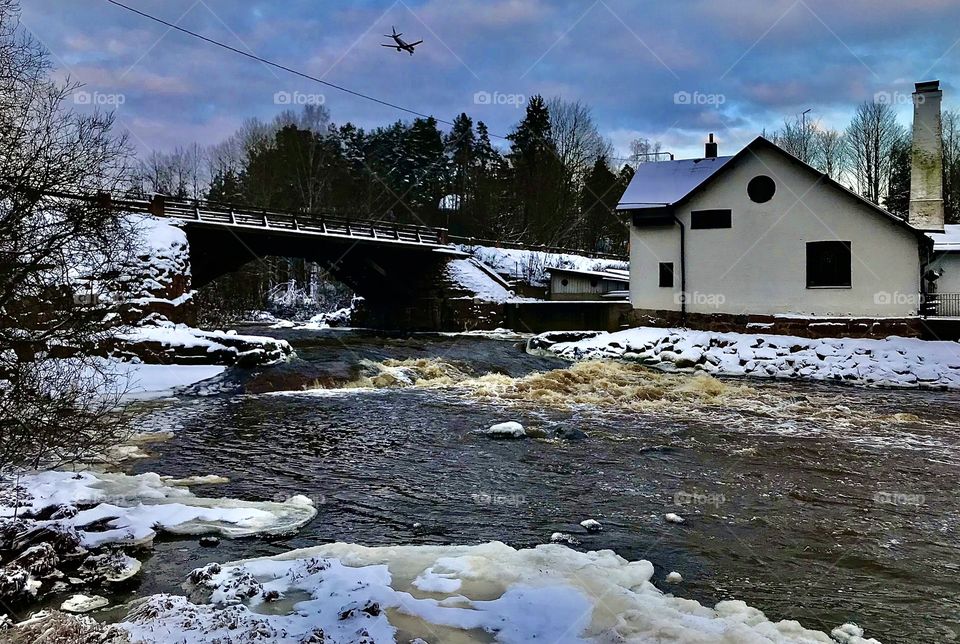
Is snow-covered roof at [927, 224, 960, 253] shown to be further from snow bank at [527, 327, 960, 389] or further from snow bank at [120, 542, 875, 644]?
snow bank at [120, 542, 875, 644]

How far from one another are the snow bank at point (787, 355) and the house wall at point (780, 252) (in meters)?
1.93

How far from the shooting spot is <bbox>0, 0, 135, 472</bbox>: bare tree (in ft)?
20.0

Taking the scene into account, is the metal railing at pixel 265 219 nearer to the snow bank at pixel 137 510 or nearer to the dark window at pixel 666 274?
the dark window at pixel 666 274

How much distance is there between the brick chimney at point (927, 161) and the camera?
2753cm

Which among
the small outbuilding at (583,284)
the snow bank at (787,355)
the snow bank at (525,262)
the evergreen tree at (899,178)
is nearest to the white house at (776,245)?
the snow bank at (787,355)

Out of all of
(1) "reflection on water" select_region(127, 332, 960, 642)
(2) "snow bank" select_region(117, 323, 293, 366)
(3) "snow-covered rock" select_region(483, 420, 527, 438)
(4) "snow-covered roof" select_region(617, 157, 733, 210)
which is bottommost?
(1) "reflection on water" select_region(127, 332, 960, 642)

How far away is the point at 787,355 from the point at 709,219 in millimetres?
7836

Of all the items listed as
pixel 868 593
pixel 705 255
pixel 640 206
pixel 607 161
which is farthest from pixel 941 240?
pixel 607 161

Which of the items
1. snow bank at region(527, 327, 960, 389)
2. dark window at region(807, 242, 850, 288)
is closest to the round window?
dark window at region(807, 242, 850, 288)

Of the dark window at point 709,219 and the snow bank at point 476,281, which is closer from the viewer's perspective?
the dark window at point 709,219

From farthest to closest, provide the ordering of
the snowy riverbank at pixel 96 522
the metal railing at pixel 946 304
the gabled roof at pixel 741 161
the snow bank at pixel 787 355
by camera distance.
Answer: the metal railing at pixel 946 304, the gabled roof at pixel 741 161, the snow bank at pixel 787 355, the snowy riverbank at pixel 96 522

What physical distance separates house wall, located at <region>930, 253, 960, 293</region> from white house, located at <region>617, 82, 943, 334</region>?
0.75 metres

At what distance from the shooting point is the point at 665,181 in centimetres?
3334

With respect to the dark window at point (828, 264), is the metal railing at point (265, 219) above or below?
above
